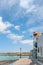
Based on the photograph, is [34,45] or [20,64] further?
[34,45]

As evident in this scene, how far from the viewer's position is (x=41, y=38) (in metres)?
28.4

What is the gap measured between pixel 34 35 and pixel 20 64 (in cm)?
772

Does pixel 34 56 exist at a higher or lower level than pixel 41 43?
lower

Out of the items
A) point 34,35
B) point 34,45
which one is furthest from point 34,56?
point 34,35

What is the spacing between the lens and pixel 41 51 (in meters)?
Answer: 29.4

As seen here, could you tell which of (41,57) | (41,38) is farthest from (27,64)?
(41,38)

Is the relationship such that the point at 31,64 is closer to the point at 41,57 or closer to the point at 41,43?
the point at 41,57

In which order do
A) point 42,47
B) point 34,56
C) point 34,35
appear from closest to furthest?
point 42,47 → point 34,35 → point 34,56

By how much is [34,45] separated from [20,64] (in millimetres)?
7501

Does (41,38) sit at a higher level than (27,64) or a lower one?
higher

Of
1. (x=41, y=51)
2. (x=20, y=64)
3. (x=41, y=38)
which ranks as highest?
(x=41, y=38)

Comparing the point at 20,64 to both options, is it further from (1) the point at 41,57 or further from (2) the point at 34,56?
(2) the point at 34,56

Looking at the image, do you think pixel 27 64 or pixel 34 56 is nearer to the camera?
pixel 27 64

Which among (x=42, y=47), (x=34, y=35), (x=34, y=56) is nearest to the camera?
(x=42, y=47)
